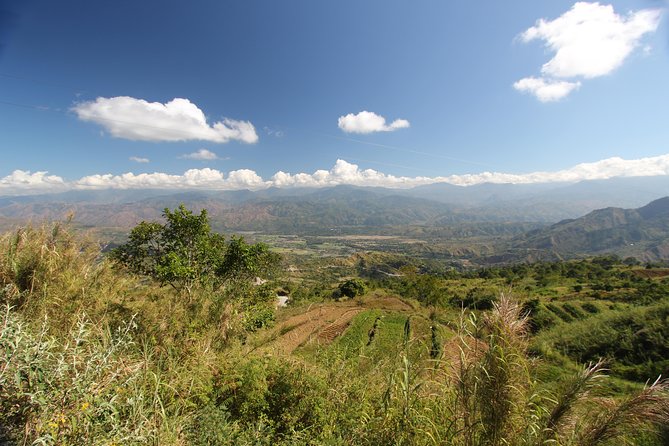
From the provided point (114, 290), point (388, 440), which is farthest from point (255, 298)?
point (388, 440)

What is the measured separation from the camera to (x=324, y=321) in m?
27.5

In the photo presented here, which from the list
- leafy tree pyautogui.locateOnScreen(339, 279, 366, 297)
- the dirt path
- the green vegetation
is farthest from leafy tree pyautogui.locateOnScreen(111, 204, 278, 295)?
leafy tree pyautogui.locateOnScreen(339, 279, 366, 297)

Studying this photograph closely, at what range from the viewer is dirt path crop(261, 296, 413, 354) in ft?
65.5

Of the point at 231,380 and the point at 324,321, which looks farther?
the point at 324,321

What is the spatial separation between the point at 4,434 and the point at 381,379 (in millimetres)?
4981

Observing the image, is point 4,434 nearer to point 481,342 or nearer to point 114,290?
point 114,290

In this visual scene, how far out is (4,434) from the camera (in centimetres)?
261

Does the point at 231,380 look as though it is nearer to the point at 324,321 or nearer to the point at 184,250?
the point at 184,250

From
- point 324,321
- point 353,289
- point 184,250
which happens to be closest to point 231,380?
point 184,250

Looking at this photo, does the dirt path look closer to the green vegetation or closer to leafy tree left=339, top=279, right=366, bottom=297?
leafy tree left=339, top=279, right=366, bottom=297

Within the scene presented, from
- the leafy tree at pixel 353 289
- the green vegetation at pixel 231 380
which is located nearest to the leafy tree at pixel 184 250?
the green vegetation at pixel 231 380

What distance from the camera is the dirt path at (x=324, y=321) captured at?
65.5 ft

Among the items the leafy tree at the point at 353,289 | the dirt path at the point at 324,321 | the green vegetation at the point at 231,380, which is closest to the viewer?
the green vegetation at the point at 231,380

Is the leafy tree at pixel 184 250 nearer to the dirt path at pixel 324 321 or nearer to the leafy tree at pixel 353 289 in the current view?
the dirt path at pixel 324 321
